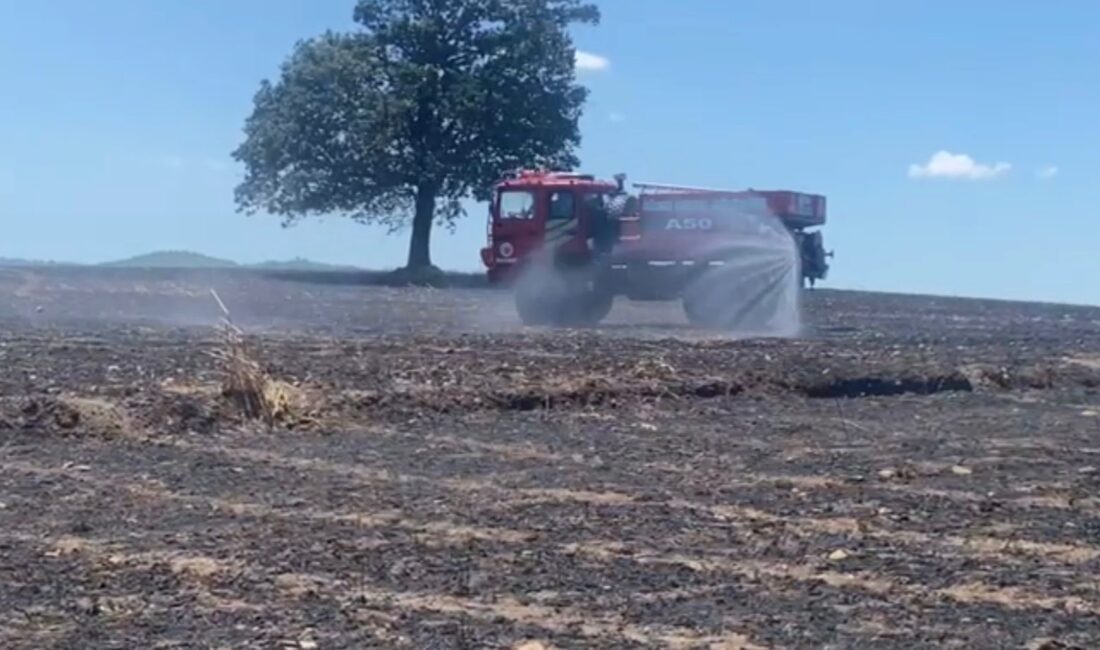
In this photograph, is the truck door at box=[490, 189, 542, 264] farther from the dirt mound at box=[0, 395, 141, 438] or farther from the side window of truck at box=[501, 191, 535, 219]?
the dirt mound at box=[0, 395, 141, 438]

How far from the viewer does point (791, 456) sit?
13.7 metres

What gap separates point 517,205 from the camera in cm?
3131

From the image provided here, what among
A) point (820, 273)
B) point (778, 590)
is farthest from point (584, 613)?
point (820, 273)

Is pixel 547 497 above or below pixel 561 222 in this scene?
below

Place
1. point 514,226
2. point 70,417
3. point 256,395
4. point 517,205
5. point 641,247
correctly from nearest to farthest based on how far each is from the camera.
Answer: point 70,417
point 256,395
point 641,247
point 514,226
point 517,205

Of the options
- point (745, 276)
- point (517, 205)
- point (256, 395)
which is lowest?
point (256, 395)

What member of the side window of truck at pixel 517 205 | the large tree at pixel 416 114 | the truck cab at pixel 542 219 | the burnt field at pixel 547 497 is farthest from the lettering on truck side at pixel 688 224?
the large tree at pixel 416 114

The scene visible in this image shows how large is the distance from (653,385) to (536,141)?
3793cm

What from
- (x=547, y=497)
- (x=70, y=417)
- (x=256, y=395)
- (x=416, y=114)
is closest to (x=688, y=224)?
(x=256, y=395)

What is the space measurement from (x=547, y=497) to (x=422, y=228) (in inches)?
1782

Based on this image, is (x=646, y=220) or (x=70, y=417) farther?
(x=646, y=220)

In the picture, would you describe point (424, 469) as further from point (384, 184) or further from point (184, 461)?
point (384, 184)

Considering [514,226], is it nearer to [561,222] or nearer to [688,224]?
[561,222]

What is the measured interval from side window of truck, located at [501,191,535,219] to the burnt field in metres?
8.09
